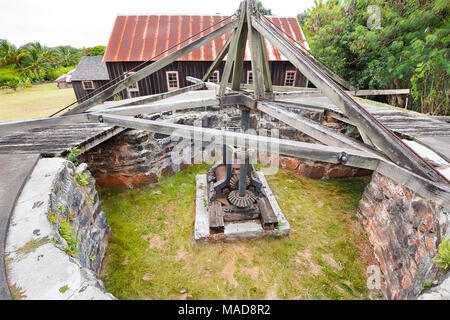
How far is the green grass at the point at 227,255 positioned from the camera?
3.66 metres

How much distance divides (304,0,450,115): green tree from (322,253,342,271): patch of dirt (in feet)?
16.6

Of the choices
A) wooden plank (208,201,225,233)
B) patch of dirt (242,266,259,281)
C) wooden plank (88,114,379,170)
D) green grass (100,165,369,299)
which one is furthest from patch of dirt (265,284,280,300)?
wooden plank (88,114,379,170)

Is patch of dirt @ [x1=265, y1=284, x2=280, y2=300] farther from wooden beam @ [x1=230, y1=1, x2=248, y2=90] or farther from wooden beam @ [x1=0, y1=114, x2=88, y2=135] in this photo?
wooden beam @ [x1=0, y1=114, x2=88, y2=135]

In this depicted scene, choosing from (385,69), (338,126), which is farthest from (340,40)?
(338,126)

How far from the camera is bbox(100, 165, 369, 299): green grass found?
12.0ft

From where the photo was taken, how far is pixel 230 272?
155 inches

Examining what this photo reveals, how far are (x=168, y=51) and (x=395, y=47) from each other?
980 centimetres

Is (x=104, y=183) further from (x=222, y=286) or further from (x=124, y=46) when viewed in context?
(x=124, y=46)

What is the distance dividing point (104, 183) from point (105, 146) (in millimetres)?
1176

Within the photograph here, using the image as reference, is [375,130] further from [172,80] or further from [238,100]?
[172,80]

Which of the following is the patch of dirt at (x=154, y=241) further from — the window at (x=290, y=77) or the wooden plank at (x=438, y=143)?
the window at (x=290, y=77)
